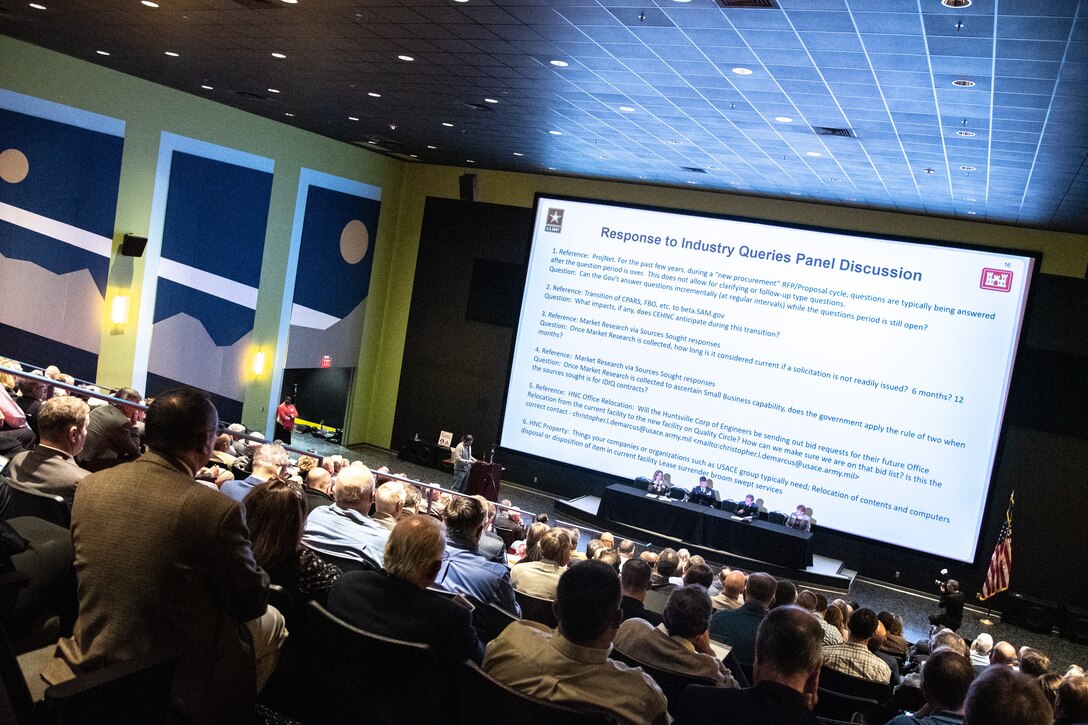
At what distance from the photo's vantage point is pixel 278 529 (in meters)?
2.96

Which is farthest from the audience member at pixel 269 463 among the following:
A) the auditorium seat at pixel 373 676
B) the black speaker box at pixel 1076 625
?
the black speaker box at pixel 1076 625

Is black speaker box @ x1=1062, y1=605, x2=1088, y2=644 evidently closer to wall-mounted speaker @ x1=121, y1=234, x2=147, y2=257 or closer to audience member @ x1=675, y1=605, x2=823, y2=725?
audience member @ x1=675, y1=605, x2=823, y2=725

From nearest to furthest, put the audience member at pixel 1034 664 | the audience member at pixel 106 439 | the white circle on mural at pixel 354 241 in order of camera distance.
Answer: the audience member at pixel 1034 664, the audience member at pixel 106 439, the white circle on mural at pixel 354 241

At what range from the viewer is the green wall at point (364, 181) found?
11.7 metres

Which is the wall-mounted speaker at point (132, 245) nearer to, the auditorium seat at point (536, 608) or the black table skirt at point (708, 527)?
the black table skirt at point (708, 527)

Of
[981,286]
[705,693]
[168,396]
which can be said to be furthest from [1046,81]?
[981,286]

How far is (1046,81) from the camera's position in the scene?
19.9 feet

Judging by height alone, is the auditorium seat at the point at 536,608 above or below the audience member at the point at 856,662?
above

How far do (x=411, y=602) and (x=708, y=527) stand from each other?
10.4 metres

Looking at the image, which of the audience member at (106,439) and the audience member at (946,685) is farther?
the audience member at (106,439)

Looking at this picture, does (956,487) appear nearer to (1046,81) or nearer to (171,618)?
(1046,81)

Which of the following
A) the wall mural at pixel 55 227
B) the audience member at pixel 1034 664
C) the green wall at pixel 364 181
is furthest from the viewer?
the green wall at pixel 364 181

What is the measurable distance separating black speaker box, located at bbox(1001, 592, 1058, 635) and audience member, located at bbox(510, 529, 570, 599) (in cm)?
926

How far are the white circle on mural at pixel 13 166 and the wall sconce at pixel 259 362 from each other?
4.43 metres
